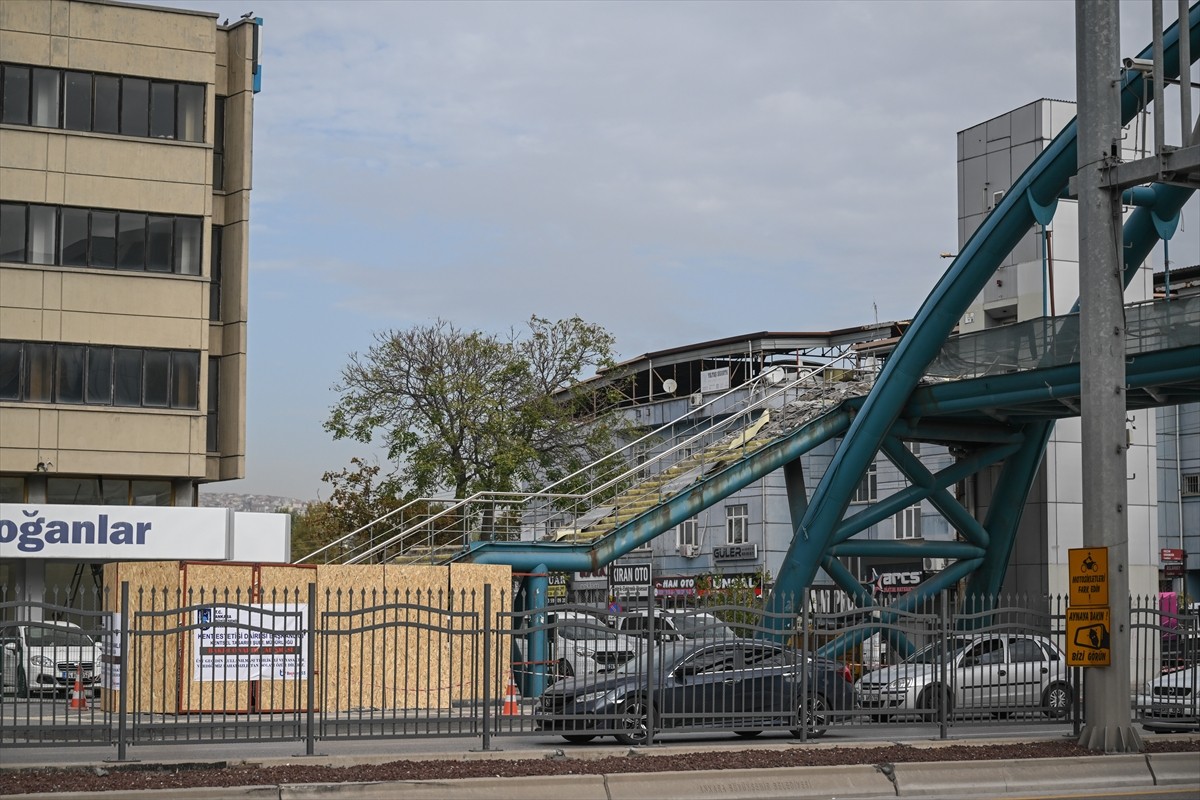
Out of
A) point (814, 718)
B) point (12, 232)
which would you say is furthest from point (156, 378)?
point (814, 718)

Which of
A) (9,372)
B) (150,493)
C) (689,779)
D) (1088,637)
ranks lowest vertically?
(689,779)

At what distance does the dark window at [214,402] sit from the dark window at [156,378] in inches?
116

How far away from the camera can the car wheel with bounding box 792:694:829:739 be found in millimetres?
19656

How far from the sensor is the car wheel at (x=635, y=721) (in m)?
19.0

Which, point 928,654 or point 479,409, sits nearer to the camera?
point 928,654

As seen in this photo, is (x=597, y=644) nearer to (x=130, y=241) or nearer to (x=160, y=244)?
(x=160, y=244)

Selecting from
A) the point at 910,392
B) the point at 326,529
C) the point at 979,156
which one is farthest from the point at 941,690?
the point at 326,529

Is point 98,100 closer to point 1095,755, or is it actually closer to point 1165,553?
point 1095,755

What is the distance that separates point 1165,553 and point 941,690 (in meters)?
46.6

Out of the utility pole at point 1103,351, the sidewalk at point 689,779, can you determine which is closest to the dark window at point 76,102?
the sidewalk at point 689,779

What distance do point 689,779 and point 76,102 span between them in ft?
102

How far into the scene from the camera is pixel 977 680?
71.3 ft

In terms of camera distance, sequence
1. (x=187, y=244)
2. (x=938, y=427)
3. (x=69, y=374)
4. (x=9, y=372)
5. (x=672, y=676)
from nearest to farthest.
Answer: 1. (x=672, y=676)
2. (x=938, y=427)
3. (x=9, y=372)
4. (x=69, y=374)
5. (x=187, y=244)

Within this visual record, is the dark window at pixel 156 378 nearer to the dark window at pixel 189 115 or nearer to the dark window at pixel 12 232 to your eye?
the dark window at pixel 12 232
